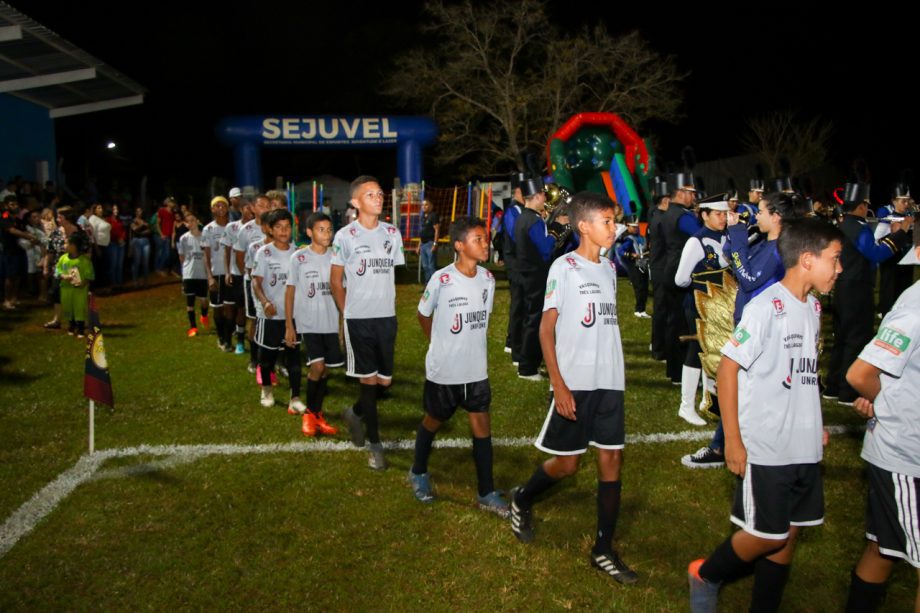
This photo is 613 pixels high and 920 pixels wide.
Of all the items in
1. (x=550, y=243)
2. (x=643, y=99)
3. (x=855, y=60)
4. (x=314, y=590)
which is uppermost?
(x=855, y=60)

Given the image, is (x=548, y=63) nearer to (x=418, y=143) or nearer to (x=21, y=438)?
(x=418, y=143)

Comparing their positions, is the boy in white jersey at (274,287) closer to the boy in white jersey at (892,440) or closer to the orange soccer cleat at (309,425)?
the orange soccer cleat at (309,425)

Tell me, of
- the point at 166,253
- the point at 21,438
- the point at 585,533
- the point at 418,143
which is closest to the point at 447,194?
the point at 418,143

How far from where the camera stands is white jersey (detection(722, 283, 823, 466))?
135 inches

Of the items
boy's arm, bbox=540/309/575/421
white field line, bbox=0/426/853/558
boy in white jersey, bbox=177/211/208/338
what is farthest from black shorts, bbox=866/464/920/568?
boy in white jersey, bbox=177/211/208/338

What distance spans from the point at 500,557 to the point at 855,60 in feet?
143

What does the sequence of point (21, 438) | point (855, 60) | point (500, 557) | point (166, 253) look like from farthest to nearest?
point (855, 60) < point (166, 253) < point (21, 438) < point (500, 557)

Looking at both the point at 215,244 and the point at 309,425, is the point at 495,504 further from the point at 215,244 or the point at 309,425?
the point at 215,244

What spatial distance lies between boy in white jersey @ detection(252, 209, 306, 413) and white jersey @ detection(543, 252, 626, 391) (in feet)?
13.1

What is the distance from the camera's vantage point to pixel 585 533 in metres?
4.98

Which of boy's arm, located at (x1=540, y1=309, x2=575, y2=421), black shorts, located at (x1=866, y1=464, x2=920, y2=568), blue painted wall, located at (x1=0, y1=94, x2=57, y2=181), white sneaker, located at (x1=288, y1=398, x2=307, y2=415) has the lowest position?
white sneaker, located at (x1=288, y1=398, x2=307, y2=415)

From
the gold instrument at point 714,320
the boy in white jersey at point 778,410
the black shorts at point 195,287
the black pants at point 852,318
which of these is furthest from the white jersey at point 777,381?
the black shorts at point 195,287

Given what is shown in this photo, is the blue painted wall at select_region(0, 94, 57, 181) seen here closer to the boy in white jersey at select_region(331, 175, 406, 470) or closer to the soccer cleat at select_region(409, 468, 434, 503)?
the boy in white jersey at select_region(331, 175, 406, 470)

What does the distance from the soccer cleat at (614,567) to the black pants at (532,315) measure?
14.6ft
